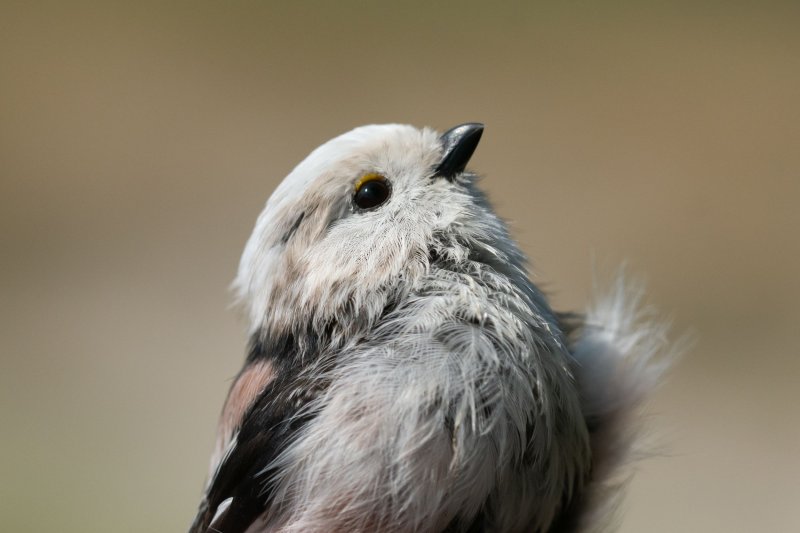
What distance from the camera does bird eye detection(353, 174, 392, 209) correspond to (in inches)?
52.2

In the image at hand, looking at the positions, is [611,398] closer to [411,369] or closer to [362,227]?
[411,369]

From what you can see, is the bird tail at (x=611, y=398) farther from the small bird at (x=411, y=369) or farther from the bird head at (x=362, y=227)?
the bird head at (x=362, y=227)

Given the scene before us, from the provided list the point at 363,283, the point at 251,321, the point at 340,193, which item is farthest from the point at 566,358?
the point at 251,321

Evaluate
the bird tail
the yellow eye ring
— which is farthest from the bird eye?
the bird tail

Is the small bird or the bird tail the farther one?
the bird tail

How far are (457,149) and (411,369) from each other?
44 centimetres

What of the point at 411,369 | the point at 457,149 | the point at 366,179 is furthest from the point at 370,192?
the point at 411,369

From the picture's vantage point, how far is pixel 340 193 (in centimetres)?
132

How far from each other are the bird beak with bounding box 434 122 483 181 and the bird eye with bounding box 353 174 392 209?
0.10 meters

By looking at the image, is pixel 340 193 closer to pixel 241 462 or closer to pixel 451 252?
pixel 451 252

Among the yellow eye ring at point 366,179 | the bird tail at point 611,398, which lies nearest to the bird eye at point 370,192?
the yellow eye ring at point 366,179

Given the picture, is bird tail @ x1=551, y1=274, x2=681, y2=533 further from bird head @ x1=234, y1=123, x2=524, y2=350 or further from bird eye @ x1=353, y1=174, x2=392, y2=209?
bird eye @ x1=353, y1=174, x2=392, y2=209

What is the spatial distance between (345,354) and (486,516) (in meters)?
0.31

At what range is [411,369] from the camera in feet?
3.63
